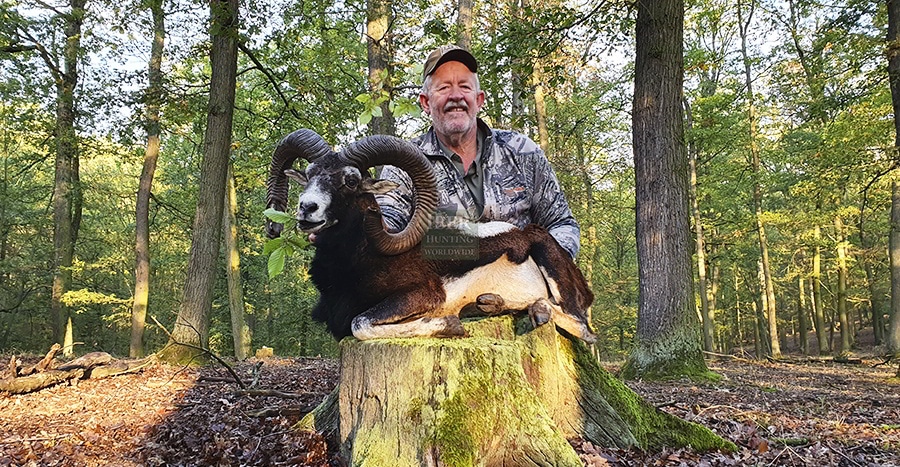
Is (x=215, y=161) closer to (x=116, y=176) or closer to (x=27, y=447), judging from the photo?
(x=27, y=447)

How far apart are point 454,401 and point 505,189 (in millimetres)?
2106

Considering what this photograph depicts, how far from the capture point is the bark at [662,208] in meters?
9.21

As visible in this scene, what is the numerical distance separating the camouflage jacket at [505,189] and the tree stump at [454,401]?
40.8 inches

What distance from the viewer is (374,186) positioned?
12.1 ft

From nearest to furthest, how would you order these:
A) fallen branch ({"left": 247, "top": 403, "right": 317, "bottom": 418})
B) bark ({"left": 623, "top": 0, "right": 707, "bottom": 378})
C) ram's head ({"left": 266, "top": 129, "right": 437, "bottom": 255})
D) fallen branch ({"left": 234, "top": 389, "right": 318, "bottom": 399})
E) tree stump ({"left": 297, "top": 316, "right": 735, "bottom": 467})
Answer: tree stump ({"left": 297, "top": 316, "right": 735, "bottom": 467}) < ram's head ({"left": 266, "top": 129, "right": 437, "bottom": 255}) < fallen branch ({"left": 247, "top": 403, "right": 317, "bottom": 418}) < fallen branch ({"left": 234, "top": 389, "right": 318, "bottom": 399}) < bark ({"left": 623, "top": 0, "right": 707, "bottom": 378})

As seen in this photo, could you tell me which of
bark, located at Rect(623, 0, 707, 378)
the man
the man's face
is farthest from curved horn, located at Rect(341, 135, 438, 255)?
bark, located at Rect(623, 0, 707, 378)

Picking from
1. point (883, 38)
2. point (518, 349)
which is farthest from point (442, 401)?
point (883, 38)

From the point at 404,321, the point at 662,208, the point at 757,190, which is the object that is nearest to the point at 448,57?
the point at 404,321

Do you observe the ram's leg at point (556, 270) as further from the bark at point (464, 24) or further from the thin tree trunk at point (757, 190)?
the thin tree trunk at point (757, 190)

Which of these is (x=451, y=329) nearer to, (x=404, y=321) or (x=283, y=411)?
(x=404, y=321)

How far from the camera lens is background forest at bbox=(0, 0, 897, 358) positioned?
1255 centimetres

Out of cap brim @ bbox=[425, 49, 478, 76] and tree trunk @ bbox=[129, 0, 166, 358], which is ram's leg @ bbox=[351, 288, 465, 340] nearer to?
cap brim @ bbox=[425, 49, 478, 76]

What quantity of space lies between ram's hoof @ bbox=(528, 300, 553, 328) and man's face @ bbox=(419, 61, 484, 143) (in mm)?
1529

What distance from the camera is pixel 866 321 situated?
4697 centimetres
